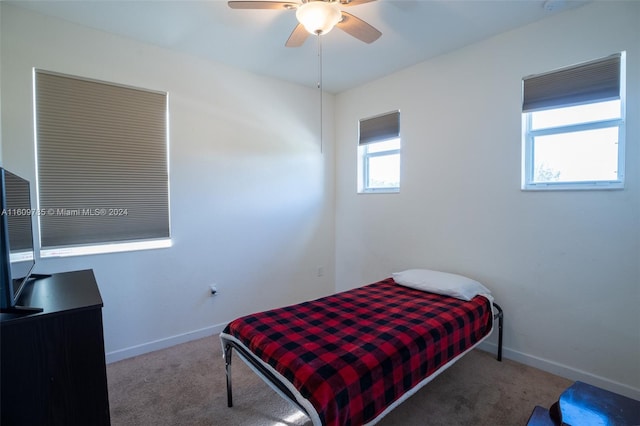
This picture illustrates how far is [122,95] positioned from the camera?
2568 millimetres

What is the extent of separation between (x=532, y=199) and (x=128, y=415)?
3.27 meters

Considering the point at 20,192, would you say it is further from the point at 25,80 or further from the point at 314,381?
the point at 314,381

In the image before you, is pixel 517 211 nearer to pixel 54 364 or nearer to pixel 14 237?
pixel 54 364

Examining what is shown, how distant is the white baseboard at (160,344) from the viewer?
2551mm

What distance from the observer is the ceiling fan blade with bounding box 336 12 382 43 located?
72.2 inches

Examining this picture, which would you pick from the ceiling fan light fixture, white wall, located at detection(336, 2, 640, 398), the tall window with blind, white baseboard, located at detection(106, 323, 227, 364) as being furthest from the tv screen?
white wall, located at detection(336, 2, 640, 398)

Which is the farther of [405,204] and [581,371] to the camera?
[405,204]

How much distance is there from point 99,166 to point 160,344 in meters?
1.64

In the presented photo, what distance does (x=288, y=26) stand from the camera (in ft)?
7.81

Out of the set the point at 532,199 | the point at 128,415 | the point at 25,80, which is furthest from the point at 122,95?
the point at 532,199

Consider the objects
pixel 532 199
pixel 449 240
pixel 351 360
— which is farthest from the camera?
pixel 449 240

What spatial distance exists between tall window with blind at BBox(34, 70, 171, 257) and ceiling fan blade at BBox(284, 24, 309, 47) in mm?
1382

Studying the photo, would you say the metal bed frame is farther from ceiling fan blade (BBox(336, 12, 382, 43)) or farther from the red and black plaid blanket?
ceiling fan blade (BBox(336, 12, 382, 43))

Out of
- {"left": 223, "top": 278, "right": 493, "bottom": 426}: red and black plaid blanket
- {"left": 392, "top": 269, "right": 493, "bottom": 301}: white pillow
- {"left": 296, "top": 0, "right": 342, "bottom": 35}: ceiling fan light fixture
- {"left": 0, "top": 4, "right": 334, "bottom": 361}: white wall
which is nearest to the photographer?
{"left": 223, "top": 278, "right": 493, "bottom": 426}: red and black plaid blanket
